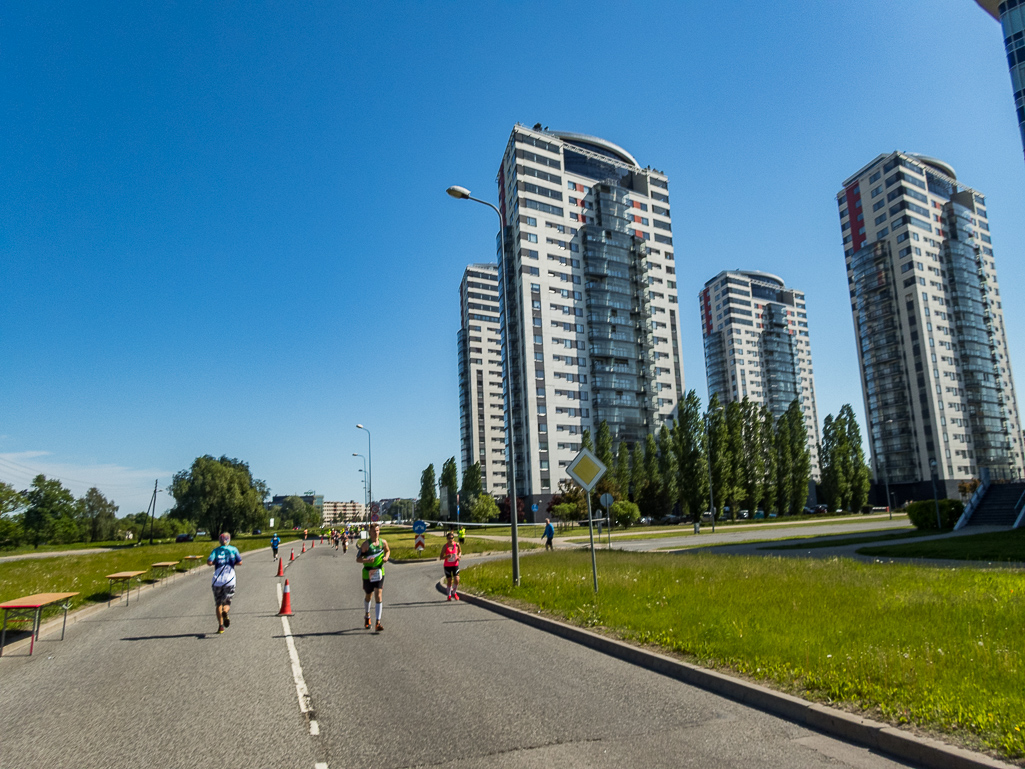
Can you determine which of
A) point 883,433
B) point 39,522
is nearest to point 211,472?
point 39,522

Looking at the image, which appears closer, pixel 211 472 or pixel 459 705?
pixel 459 705

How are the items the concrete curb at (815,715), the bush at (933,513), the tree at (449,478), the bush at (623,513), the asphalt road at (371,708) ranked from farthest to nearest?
the tree at (449,478), the bush at (623,513), the bush at (933,513), the asphalt road at (371,708), the concrete curb at (815,715)

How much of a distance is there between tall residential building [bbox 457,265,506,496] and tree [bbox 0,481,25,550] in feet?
232

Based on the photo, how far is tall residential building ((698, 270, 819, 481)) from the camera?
13925cm

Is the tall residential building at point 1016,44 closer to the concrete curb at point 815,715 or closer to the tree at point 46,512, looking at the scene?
the concrete curb at point 815,715

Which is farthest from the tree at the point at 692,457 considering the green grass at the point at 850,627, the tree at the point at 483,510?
the green grass at the point at 850,627

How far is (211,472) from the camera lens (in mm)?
71938

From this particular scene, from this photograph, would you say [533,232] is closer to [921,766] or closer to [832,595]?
[832,595]

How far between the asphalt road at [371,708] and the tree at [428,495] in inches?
3812

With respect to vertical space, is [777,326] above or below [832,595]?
above

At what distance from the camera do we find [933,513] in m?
31.4

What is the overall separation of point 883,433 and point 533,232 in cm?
6340

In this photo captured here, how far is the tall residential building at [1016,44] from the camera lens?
129ft

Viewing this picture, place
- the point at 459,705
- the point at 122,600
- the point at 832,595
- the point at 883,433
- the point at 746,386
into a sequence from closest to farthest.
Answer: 1. the point at 459,705
2. the point at 832,595
3. the point at 122,600
4. the point at 883,433
5. the point at 746,386
